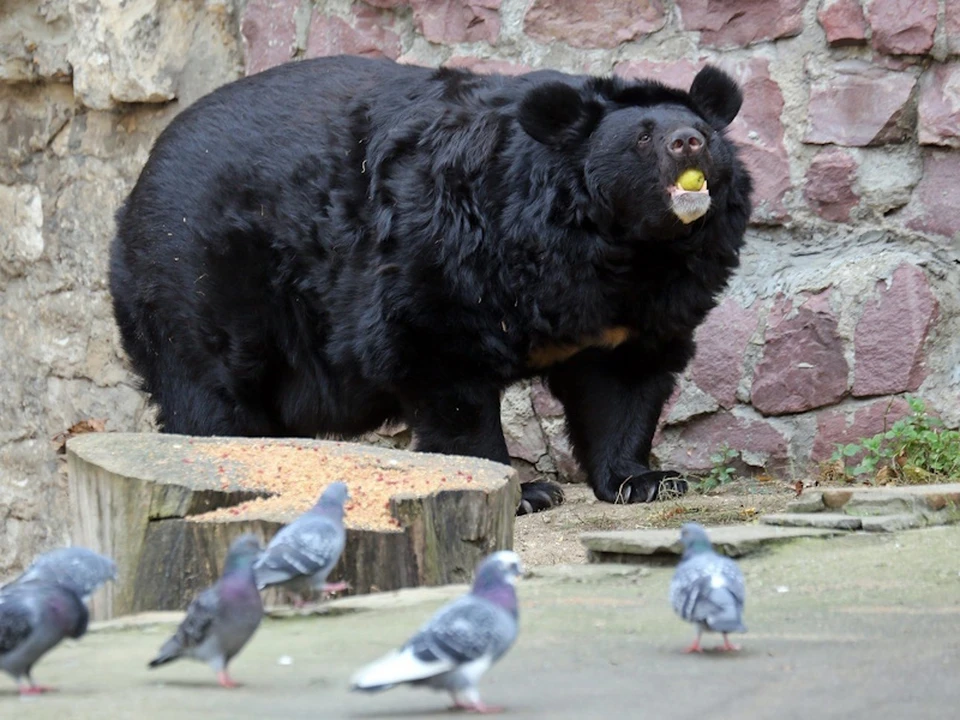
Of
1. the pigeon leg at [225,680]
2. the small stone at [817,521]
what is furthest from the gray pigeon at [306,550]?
the small stone at [817,521]

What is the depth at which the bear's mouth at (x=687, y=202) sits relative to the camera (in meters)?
4.92

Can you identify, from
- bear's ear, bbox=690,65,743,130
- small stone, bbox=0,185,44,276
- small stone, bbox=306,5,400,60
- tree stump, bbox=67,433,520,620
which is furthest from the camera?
small stone, bbox=0,185,44,276

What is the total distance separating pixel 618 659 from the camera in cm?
254

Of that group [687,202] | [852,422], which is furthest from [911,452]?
[687,202]

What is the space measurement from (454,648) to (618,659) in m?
0.59

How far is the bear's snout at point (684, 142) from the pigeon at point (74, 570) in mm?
2793

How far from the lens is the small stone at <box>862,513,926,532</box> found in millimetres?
→ 3674

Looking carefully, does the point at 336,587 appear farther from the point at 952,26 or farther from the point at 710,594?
the point at 952,26

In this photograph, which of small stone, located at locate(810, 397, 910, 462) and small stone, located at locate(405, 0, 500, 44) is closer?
small stone, located at locate(810, 397, 910, 462)

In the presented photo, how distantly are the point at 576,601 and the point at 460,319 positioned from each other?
90.0 inches

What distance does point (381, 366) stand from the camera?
17.4ft

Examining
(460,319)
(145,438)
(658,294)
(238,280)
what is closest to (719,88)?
(658,294)

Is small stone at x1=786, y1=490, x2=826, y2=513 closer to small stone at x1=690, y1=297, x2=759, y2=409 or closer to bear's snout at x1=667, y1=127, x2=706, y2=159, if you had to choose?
bear's snout at x1=667, y1=127, x2=706, y2=159

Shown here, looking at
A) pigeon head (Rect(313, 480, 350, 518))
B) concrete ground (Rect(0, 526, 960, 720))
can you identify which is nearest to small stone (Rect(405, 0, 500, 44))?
concrete ground (Rect(0, 526, 960, 720))
